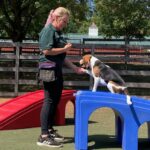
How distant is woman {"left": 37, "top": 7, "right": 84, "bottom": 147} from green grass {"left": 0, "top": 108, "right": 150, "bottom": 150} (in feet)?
0.97

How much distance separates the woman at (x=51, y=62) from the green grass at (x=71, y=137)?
11.6 inches

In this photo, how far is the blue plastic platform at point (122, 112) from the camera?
6488 mm

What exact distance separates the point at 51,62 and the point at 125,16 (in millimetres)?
20577

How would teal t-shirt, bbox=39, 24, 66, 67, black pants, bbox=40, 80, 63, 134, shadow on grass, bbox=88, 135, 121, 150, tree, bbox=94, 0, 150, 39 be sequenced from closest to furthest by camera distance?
1. teal t-shirt, bbox=39, 24, 66, 67
2. black pants, bbox=40, 80, 63, 134
3. shadow on grass, bbox=88, 135, 121, 150
4. tree, bbox=94, 0, 150, 39

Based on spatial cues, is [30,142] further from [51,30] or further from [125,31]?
[125,31]

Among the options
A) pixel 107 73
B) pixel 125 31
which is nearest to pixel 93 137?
pixel 107 73

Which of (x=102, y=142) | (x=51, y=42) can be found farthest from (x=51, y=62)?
(x=102, y=142)

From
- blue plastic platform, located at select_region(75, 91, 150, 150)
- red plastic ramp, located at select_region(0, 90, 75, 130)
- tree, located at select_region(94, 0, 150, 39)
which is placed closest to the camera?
blue plastic platform, located at select_region(75, 91, 150, 150)

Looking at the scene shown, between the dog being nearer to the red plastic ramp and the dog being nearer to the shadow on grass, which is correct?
the shadow on grass

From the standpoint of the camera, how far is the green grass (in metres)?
7.07

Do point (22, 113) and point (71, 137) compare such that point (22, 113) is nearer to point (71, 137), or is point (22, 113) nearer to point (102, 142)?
point (71, 137)

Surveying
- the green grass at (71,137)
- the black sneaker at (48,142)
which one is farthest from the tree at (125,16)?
the black sneaker at (48,142)

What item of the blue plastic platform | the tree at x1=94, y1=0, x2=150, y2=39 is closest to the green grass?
the blue plastic platform

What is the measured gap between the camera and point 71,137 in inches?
311
